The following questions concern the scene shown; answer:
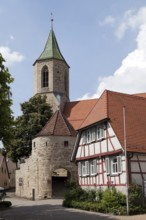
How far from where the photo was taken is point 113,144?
26.6 meters

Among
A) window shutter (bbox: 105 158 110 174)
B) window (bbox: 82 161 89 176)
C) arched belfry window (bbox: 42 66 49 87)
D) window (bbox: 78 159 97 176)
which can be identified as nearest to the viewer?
window shutter (bbox: 105 158 110 174)

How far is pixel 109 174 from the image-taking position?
2692 centimetres

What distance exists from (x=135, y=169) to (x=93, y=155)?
5108 millimetres

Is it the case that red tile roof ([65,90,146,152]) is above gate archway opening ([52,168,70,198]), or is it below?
above

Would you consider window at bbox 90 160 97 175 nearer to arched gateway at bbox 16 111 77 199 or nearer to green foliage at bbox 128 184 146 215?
green foliage at bbox 128 184 146 215

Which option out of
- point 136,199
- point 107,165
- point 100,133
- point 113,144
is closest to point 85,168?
point 100,133

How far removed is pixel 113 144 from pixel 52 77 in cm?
3965

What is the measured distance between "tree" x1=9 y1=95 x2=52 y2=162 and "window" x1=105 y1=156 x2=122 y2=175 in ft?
90.3

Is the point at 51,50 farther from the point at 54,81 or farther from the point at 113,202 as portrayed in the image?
the point at 113,202

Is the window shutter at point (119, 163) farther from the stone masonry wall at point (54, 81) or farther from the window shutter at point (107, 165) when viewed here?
the stone masonry wall at point (54, 81)

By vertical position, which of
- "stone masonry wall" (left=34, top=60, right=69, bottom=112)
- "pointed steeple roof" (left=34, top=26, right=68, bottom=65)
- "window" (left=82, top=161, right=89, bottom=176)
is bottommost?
"window" (left=82, top=161, right=89, bottom=176)

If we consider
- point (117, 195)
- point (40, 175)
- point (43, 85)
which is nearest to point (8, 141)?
point (117, 195)

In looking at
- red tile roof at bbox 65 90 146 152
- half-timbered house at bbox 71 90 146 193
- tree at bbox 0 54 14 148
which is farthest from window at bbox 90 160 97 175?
tree at bbox 0 54 14 148

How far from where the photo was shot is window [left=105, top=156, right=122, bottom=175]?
2584cm
